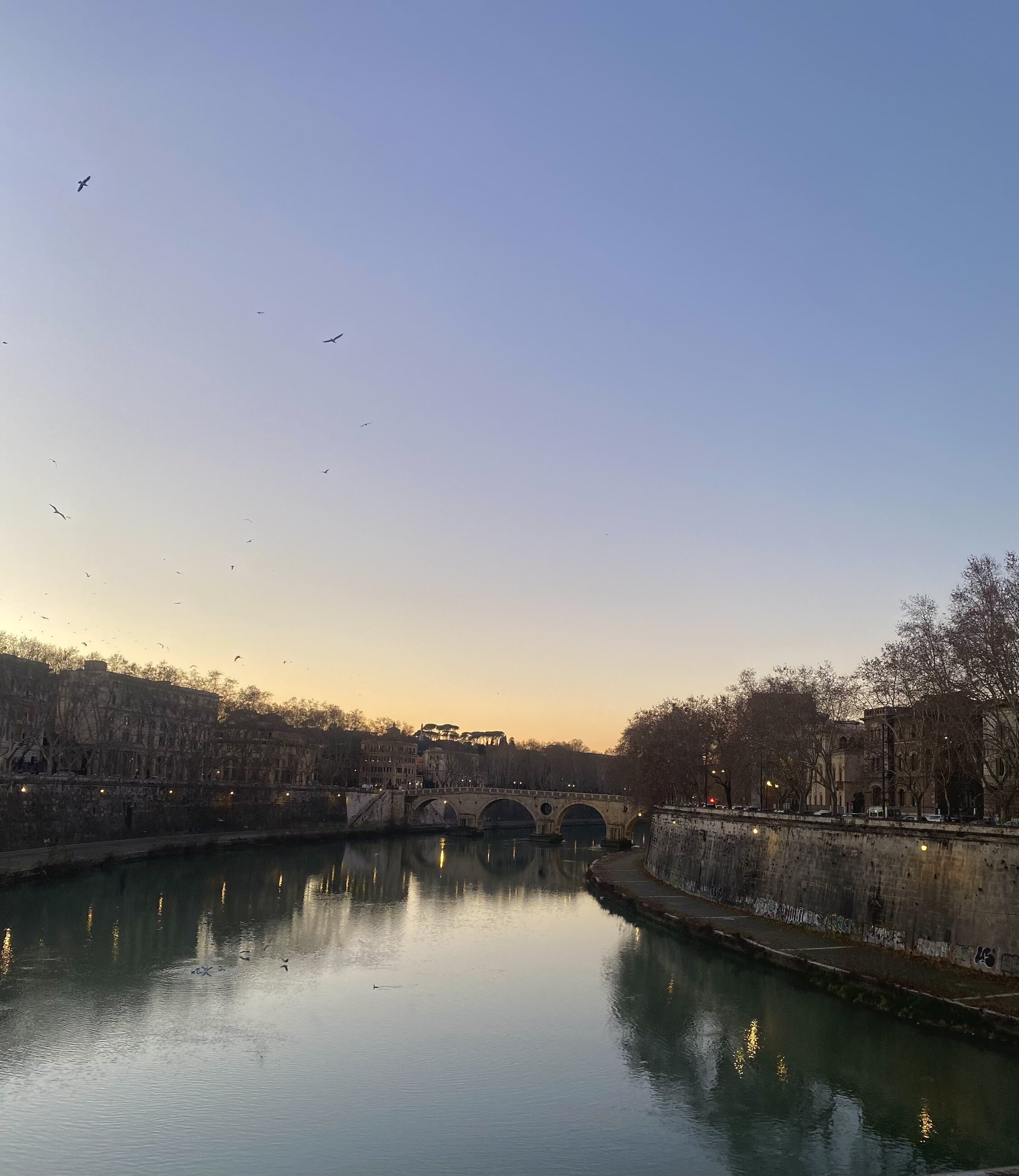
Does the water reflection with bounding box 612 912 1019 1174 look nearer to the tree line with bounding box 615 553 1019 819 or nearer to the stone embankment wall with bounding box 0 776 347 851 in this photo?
the tree line with bounding box 615 553 1019 819

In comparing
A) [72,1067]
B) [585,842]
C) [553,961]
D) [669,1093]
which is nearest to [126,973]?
[72,1067]

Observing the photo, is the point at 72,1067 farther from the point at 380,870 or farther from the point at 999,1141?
the point at 380,870

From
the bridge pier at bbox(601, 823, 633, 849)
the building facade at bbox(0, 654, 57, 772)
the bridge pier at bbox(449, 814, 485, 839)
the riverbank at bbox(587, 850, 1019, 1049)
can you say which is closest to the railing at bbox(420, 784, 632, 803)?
the bridge pier at bbox(601, 823, 633, 849)

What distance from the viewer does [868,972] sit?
24.0 metres

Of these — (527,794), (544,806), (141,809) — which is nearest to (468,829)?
(527,794)

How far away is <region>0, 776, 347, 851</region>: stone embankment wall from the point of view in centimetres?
4850

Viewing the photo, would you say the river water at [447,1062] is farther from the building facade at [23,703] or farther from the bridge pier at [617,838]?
the bridge pier at [617,838]

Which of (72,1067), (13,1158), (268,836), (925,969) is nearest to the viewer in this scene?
(13,1158)

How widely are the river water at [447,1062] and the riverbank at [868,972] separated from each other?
55 cm

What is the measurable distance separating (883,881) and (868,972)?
191 inches

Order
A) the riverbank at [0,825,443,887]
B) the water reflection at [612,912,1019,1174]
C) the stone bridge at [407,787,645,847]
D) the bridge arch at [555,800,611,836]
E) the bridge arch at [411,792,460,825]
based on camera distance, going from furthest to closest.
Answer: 1. the bridge arch at [411,792,460,825]
2. the bridge arch at [555,800,611,836]
3. the stone bridge at [407,787,645,847]
4. the riverbank at [0,825,443,887]
5. the water reflection at [612,912,1019,1174]

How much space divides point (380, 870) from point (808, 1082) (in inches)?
1674

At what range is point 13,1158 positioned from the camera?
14.8 m

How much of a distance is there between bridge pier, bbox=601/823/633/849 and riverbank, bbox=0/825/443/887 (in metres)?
21.2
